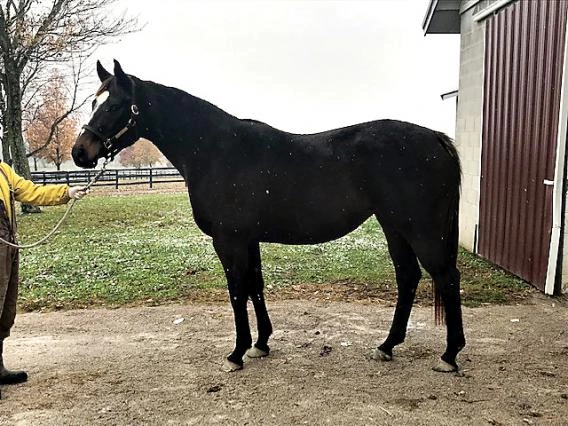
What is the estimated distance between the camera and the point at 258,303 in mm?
3641

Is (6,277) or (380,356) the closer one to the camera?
(6,277)

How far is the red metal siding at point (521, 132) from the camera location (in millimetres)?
5152

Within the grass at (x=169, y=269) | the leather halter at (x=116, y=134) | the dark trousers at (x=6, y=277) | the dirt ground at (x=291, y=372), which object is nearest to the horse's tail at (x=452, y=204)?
the dirt ground at (x=291, y=372)

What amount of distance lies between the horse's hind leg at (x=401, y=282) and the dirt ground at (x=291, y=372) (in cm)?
13

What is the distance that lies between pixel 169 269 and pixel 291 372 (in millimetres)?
3536

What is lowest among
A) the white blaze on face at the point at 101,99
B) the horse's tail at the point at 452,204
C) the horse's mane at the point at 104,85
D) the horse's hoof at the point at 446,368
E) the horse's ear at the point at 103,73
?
the horse's hoof at the point at 446,368

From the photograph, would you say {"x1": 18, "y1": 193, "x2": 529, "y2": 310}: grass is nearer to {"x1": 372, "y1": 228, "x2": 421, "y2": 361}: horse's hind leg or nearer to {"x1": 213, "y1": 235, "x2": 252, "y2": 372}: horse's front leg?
{"x1": 372, "y1": 228, "x2": 421, "y2": 361}: horse's hind leg

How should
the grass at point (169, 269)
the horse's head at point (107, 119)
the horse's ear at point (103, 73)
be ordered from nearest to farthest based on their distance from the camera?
the horse's head at point (107, 119), the horse's ear at point (103, 73), the grass at point (169, 269)

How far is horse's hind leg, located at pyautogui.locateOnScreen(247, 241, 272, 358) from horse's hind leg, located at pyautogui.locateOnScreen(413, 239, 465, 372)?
3.79 ft

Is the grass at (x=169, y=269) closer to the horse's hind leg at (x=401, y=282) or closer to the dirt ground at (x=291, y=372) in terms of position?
the dirt ground at (x=291, y=372)

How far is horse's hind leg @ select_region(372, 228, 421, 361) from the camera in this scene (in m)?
3.49

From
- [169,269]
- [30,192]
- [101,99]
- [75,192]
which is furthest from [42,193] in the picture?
[169,269]

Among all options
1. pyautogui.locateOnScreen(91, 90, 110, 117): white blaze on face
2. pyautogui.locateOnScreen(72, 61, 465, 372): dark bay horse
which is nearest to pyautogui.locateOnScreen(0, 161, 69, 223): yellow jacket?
pyautogui.locateOnScreen(72, 61, 465, 372): dark bay horse

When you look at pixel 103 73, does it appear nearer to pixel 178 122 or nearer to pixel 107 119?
pixel 107 119
